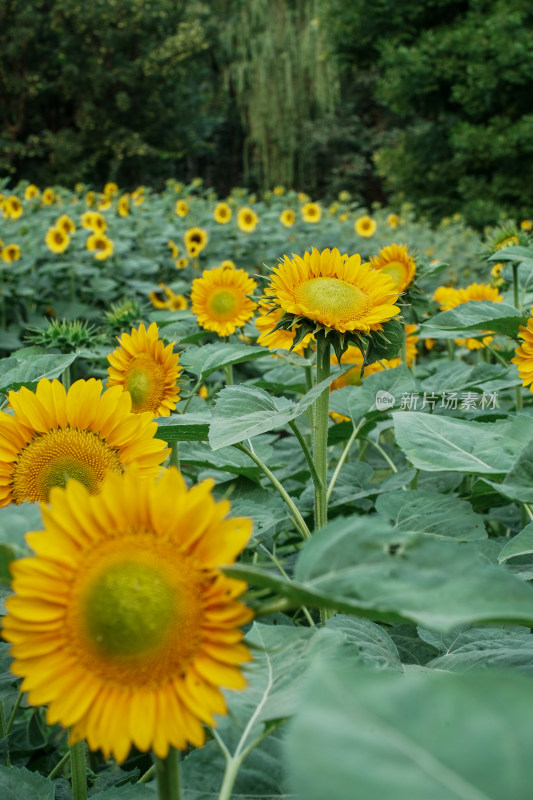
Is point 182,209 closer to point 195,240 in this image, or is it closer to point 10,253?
point 195,240

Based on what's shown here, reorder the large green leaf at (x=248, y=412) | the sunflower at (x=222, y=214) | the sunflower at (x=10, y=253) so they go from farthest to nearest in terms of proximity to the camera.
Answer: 1. the sunflower at (x=222, y=214)
2. the sunflower at (x=10, y=253)
3. the large green leaf at (x=248, y=412)

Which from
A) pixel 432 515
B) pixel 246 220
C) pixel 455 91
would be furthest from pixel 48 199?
pixel 455 91

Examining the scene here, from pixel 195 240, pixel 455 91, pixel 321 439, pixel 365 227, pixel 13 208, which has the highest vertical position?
pixel 455 91

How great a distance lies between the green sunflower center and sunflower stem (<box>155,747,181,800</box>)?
1037 millimetres

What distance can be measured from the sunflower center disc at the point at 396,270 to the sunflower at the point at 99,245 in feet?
6.54

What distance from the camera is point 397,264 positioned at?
116 centimetres

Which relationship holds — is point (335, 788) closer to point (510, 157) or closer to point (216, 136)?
point (510, 157)

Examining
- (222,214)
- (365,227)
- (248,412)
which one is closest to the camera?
(248,412)

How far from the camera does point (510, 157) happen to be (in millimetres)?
7371

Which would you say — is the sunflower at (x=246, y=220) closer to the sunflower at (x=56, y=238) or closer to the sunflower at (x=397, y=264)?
the sunflower at (x=56, y=238)

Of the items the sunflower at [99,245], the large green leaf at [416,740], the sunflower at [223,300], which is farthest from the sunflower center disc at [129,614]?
the sunflower at [99,245]

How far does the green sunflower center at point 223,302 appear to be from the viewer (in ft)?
4.32

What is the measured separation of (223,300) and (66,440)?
81cm

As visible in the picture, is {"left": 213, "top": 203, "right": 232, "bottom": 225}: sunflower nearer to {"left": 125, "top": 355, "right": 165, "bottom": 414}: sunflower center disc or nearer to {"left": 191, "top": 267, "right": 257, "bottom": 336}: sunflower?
{"left": 191, "top": 267, "right": 257, "bottom": 336}: sunflower
